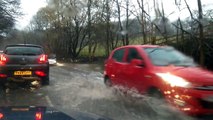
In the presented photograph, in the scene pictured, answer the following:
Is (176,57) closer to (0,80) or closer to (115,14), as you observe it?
(0,80)

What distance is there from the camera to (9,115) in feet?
13.1

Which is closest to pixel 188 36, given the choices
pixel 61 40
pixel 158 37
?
pixel 158 37

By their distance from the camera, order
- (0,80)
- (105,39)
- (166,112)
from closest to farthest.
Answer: (166,112), (0,80), (105,39)

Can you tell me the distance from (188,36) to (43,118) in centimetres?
2312

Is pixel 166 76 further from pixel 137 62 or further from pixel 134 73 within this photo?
pixel 134 73

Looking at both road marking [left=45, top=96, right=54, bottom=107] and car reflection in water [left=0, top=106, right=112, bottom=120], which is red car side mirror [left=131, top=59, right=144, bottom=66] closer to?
road marking [left=45, top=96, right=54, bottom=107]

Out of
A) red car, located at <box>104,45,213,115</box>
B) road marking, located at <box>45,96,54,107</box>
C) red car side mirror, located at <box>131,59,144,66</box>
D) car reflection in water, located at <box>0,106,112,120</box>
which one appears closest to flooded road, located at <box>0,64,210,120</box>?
road marking, located at <box>45,96,54,107</box>

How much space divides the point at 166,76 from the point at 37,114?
19.6ft

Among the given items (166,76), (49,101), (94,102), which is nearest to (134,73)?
(94,102)

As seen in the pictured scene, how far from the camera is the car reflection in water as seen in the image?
386 centimetres

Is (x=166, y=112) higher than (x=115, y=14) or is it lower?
lower

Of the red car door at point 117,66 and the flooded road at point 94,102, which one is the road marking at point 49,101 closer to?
the flooded road at point 94,102

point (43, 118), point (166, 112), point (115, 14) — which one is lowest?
point (166, 112)

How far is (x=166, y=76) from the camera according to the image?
968cm
